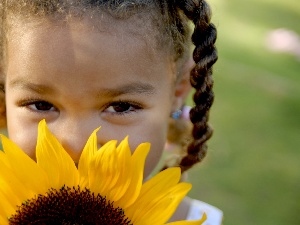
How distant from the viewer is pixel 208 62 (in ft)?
5.75

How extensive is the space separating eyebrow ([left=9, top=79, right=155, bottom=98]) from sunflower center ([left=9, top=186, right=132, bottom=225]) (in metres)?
0.30

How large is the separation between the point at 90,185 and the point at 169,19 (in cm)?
55

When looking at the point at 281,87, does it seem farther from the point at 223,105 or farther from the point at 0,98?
the point at 0,98

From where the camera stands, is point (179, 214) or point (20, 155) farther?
point (179, 214)

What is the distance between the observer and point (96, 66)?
1.61 m

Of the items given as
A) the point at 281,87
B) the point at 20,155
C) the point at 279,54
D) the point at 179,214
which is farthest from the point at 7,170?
the point at 279,54

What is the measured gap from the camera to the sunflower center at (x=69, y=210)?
1.34 metres

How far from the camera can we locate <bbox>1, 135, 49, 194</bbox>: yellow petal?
1.39m

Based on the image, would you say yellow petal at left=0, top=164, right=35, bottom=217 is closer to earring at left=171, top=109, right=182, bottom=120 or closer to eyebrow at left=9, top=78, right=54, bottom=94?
eyebrow at left=9, top=78, right=54, bottom=94

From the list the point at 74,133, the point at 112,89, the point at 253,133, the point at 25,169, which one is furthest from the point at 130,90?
the point at 253,133

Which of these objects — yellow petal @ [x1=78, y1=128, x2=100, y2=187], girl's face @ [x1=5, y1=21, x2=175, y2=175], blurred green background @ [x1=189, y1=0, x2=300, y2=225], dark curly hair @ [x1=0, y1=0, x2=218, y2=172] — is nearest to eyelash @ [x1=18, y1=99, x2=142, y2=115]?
girl's face @ [x1=5, y1=21, x2=175, y2=175]

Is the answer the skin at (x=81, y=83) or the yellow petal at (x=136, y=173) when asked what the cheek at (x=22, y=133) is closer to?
the skin at (x=81, y=83)

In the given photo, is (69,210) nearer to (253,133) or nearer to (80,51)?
(80,51)

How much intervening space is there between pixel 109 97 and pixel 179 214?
2.31ft
